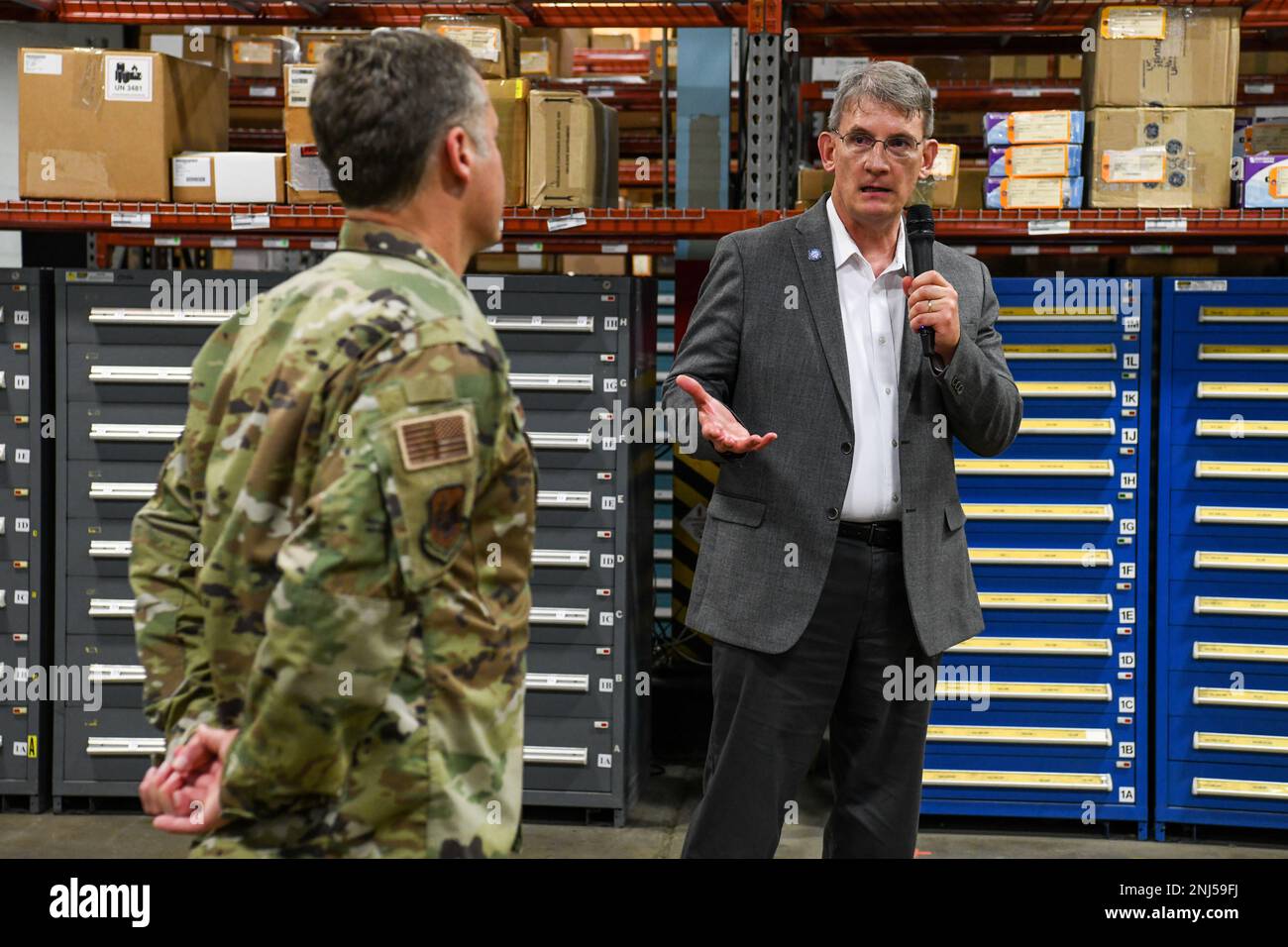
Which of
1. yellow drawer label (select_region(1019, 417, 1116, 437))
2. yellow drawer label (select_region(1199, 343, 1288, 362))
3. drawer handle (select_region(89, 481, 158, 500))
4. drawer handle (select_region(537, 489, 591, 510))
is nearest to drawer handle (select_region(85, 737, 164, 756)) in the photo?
drawer handle (select_region(89, 481, 158, 500))

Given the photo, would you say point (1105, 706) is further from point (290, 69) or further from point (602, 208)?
point (290, 69)

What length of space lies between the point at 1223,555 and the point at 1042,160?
4.55 ft

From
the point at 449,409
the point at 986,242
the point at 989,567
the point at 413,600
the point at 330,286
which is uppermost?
the point at 986,242

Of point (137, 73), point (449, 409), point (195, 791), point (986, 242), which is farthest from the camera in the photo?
point (986, 242)

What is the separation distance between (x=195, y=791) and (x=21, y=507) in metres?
3.27

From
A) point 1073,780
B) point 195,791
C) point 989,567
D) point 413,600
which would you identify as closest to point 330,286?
point 413,600

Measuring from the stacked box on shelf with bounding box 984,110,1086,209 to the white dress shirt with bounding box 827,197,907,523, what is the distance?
1.69 m

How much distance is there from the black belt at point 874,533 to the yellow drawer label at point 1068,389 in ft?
6.48

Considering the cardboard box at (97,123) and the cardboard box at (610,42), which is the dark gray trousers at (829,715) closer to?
the cardboard box at (97,123)

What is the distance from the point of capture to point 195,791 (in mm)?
1606

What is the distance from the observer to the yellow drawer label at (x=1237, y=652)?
4387 mm

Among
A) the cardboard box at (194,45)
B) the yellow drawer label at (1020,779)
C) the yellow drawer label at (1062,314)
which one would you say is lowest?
the yellow drawer label at (1020,779)

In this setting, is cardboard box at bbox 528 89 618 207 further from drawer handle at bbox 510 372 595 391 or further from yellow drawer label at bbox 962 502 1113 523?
yellow drawer label at bbox 962 502 1113 523

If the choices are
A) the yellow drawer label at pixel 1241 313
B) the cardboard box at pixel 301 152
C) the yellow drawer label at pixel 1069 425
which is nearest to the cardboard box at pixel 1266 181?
the yellow drawer label at pixel 1241 313
